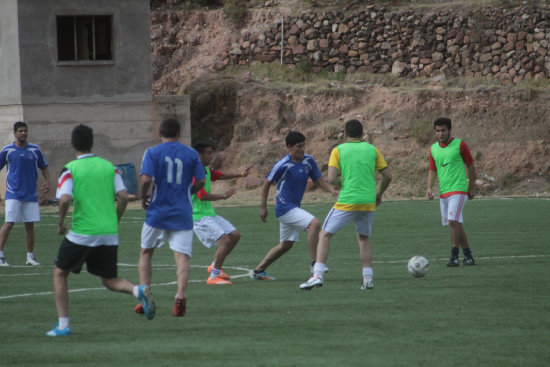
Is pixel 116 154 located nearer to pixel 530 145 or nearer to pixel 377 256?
pixel 530 145

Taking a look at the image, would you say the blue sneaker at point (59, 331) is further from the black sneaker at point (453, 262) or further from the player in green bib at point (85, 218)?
the black sneaker at point (453, 262)

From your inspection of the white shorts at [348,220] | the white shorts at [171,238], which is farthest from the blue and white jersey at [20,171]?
the white shorts at [171,238]

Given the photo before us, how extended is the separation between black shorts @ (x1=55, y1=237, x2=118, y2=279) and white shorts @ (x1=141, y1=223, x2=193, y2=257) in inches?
36.3

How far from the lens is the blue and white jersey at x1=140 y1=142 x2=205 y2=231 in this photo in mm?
9375

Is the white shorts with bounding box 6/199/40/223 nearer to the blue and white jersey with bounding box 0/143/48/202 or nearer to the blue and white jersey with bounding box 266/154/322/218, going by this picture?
→ the blue and white jersey with bounding box 0/143/48/202

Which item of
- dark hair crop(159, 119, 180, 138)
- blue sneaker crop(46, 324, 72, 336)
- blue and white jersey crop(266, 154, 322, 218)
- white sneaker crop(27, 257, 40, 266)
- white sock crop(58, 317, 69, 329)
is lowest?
white sneaker crop(27, 257, 40, 266)

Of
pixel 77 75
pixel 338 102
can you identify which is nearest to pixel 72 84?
pixel 77 75

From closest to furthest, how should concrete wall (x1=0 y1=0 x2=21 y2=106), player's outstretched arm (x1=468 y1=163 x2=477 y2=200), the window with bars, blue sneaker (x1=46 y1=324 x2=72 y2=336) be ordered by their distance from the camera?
blue sneaker (x1=46 y1=324 x2=72 y2=336)
player's outstretched arm (x1=468 y1=163 x2=477 y2=200)
concrete wall (x1=0 y1=0 x2=21 y2=106)
the window with bars

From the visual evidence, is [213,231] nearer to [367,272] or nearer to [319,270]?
[319,270]

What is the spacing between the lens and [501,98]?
1496 inches

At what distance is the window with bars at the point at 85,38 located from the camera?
32781mm

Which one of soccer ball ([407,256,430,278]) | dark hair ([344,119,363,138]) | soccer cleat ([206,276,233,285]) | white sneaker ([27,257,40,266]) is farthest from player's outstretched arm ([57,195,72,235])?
white sneaker ([27,257,40,266])

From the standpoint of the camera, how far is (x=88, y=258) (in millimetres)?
8461

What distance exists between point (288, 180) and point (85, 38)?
885 inches
